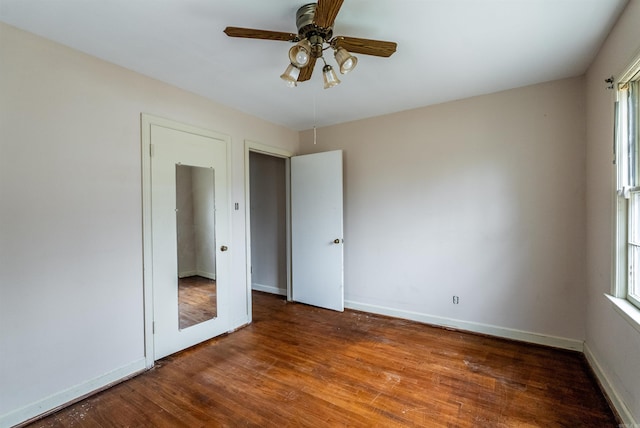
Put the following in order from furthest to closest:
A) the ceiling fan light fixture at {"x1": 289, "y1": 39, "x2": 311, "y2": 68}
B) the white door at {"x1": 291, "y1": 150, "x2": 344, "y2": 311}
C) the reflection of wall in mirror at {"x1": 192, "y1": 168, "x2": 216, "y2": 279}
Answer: the white door at {"x1": 291, "y1": 150, "x2": 344, "y2": 311} → the reflection of wall in mirror at {"x1": 192, "y1": 168, "x2": 216, "y2": 279} → the ceiling fan light fixture at {"x1": 289, "y1": 39, "x2": 311, "y2": 68}

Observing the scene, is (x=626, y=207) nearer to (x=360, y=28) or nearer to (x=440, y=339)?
(x=440, y=339)

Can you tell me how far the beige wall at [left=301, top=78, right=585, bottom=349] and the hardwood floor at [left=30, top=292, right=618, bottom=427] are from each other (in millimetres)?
398

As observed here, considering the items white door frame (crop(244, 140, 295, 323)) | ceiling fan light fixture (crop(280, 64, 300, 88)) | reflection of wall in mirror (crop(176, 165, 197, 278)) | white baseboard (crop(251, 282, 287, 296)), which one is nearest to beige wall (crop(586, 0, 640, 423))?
ceiling fan light fixture (crop(280, 64, 300, 88))

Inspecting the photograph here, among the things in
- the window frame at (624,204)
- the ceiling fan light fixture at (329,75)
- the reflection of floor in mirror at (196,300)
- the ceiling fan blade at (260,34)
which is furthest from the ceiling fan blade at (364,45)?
the reflection of floor in mirror at (196,300)

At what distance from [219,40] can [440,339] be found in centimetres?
325

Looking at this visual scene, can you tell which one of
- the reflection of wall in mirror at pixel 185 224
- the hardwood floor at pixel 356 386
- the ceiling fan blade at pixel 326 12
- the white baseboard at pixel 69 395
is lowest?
the hardwood floor at pixel 356 386

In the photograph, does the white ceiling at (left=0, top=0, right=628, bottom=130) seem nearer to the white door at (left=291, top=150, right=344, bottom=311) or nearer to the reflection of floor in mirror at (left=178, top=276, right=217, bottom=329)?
the white door at (left=291, top=150, right=344, bottom=311)

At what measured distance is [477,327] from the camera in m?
3.01

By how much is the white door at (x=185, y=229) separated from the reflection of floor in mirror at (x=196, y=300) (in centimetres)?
1

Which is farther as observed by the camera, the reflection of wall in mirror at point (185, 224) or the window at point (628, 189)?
the reflection of wall in mirror at point (185, 224)

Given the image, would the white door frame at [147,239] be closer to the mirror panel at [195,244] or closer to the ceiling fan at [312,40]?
the mirror panel at [195,244]

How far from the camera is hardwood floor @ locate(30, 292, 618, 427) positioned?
1.82 m

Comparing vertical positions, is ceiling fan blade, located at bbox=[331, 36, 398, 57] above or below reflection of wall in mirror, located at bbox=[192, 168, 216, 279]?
above

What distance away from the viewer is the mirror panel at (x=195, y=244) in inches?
108
